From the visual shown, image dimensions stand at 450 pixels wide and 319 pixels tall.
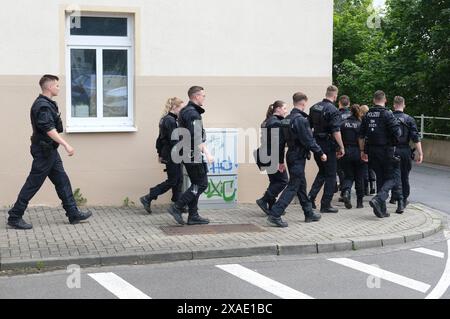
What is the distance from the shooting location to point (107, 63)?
37.1ft

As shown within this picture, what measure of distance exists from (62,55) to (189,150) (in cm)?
301

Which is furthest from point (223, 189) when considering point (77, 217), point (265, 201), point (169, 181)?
point (77, 217)

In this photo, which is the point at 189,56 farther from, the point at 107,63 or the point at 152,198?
the point at 152,198

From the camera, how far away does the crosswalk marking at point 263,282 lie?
6574 mm

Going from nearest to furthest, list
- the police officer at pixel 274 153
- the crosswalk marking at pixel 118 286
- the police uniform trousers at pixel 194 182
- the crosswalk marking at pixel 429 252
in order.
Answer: the crosswalk marking at pixel 118 286, the crosswalk marking at pixel 429 252, the police uniform trousers at pixel 194 182, the police officer at pixel 274 153

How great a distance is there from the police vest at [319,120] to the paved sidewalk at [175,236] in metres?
1.33

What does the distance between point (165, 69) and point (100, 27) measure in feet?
4.14

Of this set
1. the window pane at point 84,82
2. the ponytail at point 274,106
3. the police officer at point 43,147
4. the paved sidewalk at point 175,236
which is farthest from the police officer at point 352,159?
the police officer at point 43,147

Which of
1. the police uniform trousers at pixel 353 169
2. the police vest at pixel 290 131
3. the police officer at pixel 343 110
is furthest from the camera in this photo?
the police officer at pixel 343 110

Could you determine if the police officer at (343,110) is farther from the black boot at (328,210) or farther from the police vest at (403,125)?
the black boot at (328,210)

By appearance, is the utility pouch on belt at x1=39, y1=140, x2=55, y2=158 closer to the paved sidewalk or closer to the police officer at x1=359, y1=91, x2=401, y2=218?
the paved sidewalk
